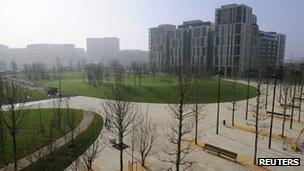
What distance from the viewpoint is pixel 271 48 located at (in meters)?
137

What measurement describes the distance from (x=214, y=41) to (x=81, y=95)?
7765 centimetres

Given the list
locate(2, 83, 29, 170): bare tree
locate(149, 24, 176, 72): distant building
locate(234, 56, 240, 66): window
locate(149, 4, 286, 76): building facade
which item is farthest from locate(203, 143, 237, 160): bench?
locate(149, 24, 176, 72): distant building

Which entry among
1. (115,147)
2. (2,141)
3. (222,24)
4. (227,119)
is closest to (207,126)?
(227,119)

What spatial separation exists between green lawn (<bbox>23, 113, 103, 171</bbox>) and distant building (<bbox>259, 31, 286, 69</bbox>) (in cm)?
10953

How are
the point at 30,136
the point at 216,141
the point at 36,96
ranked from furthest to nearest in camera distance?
the point at 36,96 → the point at 216,141 → the point at 30,136

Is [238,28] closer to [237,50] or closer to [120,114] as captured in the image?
[237,50]

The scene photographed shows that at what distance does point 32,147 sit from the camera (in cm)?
2506

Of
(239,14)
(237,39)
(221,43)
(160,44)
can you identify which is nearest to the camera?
(239,14)

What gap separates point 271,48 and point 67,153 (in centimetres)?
13387

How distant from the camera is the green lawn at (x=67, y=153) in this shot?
63.2ft

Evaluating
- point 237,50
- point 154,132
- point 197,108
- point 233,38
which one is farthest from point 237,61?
point 154,132

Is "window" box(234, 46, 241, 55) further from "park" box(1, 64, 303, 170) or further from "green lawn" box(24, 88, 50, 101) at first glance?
"green lawn" box(24, 88, 50, 101)

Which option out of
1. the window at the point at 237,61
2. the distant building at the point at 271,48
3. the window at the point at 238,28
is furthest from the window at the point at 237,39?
the distant building at the point at 271,48

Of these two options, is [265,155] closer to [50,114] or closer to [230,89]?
[50,114]
